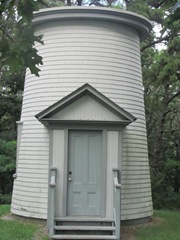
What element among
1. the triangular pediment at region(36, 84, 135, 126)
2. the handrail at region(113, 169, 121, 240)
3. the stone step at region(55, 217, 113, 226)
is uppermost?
the triangular pediment at region(36, 84, 135, 126)

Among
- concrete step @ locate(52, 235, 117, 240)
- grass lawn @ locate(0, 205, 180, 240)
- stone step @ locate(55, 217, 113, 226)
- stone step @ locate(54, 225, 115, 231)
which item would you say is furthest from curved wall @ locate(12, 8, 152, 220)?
concrete step @ locate(52, 235, 117, 240)

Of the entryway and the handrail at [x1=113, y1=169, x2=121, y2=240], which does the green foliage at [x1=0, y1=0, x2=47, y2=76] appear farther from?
the entryway

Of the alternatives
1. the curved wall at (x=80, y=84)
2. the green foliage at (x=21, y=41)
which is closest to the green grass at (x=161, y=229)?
the curved wall at (x=80, y=84)

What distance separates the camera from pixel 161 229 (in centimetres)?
973

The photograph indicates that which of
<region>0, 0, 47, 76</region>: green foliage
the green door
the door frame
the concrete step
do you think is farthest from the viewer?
the green door

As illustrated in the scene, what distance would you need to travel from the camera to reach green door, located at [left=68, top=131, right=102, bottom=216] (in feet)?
30.3

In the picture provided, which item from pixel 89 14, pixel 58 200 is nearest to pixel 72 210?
pixel 58 200

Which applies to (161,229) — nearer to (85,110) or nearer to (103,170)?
(103,170)

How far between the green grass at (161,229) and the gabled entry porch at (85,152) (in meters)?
0.94

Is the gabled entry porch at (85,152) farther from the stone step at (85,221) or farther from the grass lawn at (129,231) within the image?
the grass lawn at (129,231)

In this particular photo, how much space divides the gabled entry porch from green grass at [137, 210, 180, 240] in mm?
939

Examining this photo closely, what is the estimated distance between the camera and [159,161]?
61.3ft

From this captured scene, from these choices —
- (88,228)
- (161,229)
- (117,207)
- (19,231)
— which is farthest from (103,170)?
(19,231)

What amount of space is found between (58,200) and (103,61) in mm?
3766
